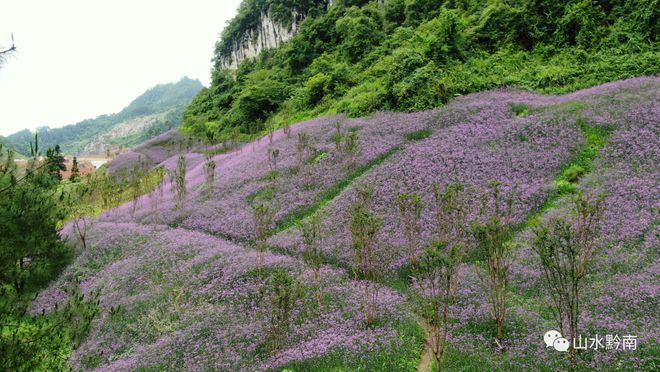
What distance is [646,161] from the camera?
17.0 m

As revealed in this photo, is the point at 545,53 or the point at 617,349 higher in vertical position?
the point at 545,53

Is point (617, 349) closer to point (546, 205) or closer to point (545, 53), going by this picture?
point (546, 205)

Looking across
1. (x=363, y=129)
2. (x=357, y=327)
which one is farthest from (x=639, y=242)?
(x=363, y=129)

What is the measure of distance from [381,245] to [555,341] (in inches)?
301

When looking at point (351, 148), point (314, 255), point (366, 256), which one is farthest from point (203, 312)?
point (351, 148)

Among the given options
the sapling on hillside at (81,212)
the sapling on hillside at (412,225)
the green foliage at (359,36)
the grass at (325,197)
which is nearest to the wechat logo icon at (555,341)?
the sapling on hillside at (412,225)

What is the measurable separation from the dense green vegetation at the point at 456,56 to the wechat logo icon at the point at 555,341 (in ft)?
68.5

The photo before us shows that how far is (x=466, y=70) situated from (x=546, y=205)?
61.2ft

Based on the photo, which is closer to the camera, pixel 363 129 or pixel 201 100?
pixel 363 129

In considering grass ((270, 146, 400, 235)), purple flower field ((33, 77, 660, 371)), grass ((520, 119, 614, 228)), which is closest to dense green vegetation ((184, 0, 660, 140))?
purple flower field ((33, 77, 660, 371))

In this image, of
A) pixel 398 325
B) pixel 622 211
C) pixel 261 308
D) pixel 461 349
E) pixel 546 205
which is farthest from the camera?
pixel 546 205

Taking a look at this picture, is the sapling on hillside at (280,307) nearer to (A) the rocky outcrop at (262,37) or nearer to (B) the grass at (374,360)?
(B) the grass at (374,360)

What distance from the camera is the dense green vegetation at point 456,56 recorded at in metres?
28.0

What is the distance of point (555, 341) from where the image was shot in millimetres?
10227
